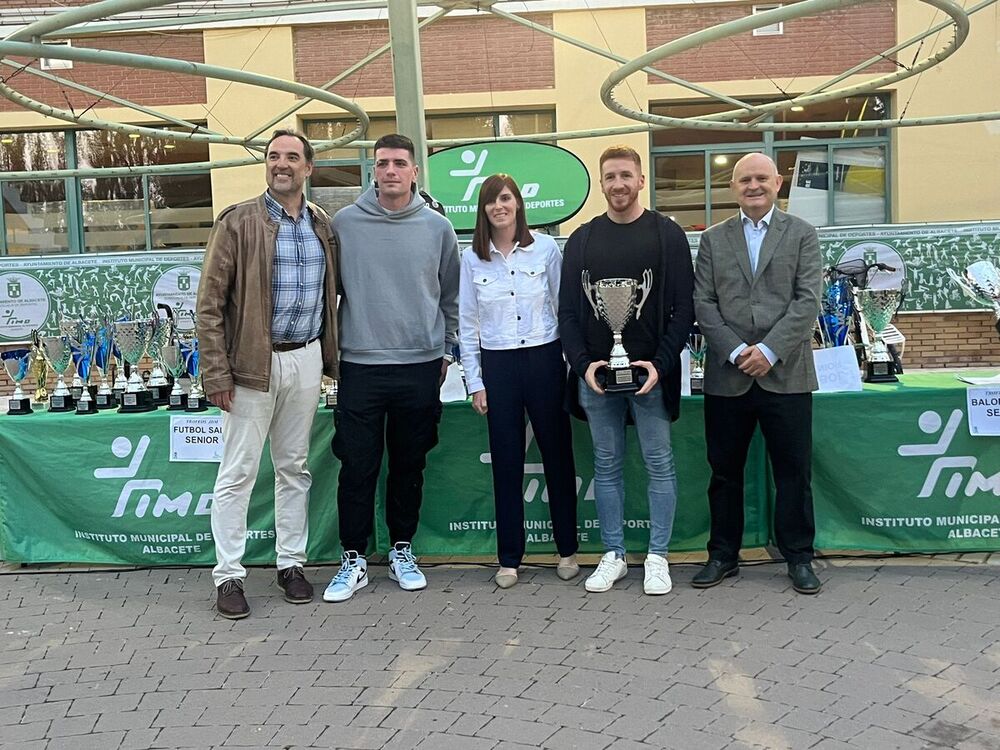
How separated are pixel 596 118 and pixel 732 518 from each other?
9.38 metres

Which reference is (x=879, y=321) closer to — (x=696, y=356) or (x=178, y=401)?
(x=696, y=356)

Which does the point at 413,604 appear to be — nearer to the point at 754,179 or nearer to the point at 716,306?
the point at 716,306

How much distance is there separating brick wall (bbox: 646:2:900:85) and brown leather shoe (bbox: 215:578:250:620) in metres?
10.4

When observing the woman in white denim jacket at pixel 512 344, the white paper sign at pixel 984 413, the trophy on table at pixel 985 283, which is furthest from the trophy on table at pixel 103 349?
the trophy on table at pixel 985 283

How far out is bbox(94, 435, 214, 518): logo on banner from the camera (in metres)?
4.81

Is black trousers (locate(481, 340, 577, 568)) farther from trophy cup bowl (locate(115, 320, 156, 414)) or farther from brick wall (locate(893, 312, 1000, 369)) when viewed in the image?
brick wall (locate(893, 312, 1000, 369))

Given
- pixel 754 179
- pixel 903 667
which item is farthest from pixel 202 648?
pixel 754 179

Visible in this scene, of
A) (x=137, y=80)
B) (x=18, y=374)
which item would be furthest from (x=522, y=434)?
(x=137, y=80)

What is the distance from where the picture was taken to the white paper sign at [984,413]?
178 inches

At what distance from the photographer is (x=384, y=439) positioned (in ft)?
14.8

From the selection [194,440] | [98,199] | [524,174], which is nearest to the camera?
[194,440]

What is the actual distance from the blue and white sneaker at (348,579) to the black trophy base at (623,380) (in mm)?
1506

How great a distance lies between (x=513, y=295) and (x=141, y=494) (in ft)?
7.55

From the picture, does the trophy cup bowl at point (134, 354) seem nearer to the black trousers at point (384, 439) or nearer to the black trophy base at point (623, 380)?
the black trousers at point (384, 439)
